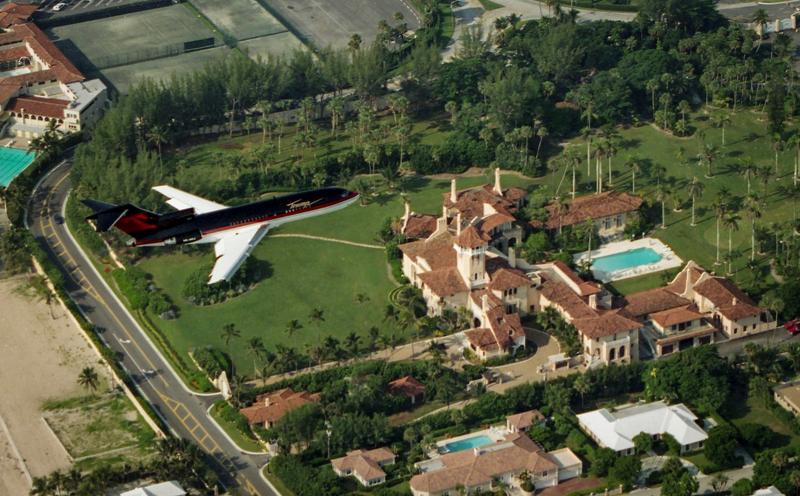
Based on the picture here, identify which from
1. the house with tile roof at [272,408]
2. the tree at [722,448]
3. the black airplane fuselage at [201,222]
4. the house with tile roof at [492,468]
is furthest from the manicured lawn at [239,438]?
the tree at [722,448]

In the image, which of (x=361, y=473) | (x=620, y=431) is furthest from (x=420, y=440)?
(x=620, y=431)

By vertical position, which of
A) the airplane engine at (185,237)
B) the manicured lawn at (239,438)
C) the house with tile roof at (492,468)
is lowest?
the house with tile roof at (492,468)

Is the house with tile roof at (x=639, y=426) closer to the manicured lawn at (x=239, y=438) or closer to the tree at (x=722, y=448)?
the tree at (x=722, y=448)

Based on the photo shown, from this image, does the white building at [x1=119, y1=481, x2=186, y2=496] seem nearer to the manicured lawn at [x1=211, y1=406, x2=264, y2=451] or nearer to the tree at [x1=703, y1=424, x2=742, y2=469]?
the manicured lawn at [x1=211, y1=406, x2=264, y2=451]

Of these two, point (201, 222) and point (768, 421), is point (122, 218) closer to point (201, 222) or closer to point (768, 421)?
point (201, 222)

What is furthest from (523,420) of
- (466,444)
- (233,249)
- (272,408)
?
(233,249)
